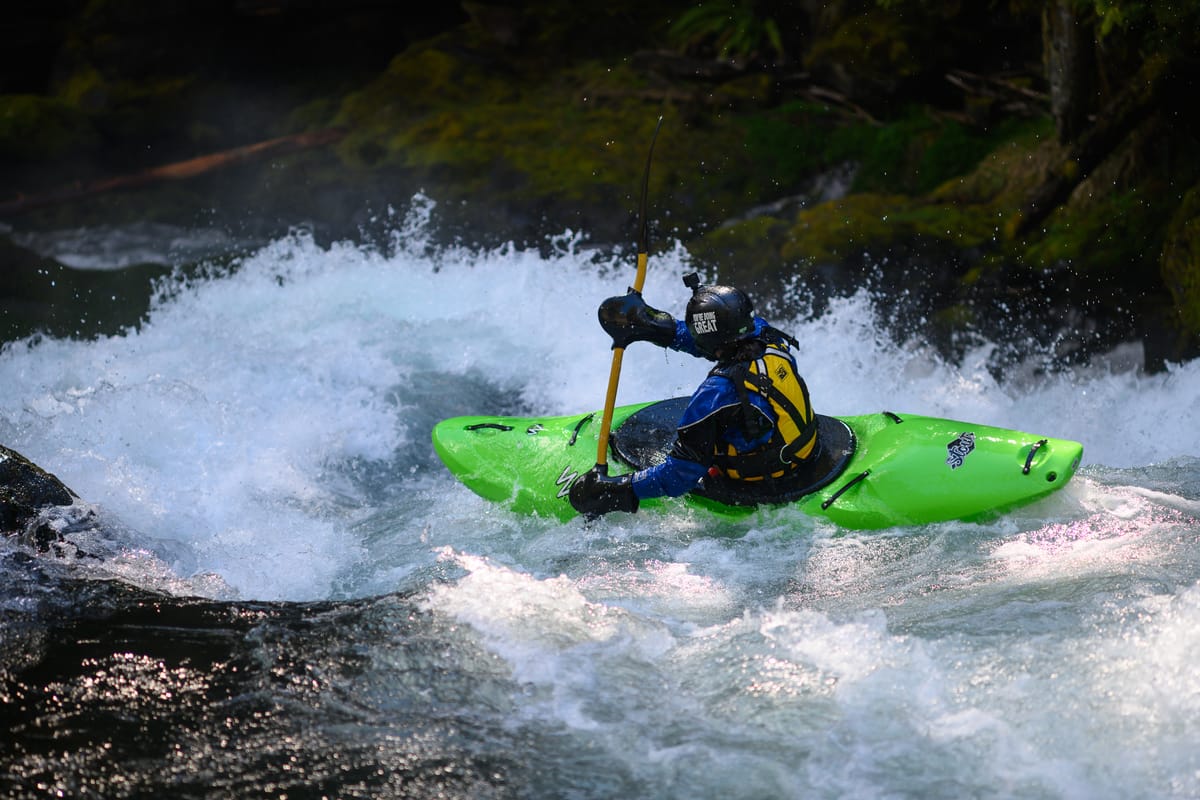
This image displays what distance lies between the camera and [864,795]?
3303 mm

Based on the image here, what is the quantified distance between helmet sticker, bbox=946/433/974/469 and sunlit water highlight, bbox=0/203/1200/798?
0.29 m

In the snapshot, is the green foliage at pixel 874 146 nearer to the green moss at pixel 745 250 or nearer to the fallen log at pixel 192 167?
the green moss at pixel 745 250

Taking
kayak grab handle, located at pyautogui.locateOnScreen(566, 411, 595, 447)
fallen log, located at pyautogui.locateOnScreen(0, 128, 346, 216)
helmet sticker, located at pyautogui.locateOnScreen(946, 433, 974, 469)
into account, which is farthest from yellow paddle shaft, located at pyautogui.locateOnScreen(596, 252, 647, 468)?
fallen log, located at pyautogui.locateOnScreen(0, 128, 346, 216)

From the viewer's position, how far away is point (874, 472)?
490 centimetres

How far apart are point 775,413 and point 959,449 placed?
34.9 inches

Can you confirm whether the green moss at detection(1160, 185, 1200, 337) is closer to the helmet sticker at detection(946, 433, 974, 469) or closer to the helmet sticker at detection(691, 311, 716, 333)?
the helmet sticker at detection(946, 433, 974, 469)

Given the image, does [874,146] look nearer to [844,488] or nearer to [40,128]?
[844,488]

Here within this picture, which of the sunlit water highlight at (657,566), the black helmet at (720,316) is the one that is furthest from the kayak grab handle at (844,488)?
the black helmet at (720,316)

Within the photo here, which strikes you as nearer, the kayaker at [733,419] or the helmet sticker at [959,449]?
the kayaker at [733,419]

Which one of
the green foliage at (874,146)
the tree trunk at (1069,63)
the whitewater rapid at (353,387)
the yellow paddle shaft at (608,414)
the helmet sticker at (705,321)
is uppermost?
the tree trunk at (1069,63)

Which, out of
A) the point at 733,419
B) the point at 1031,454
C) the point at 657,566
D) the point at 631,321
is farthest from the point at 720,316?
the point at 1031,454

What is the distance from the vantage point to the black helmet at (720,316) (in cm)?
465

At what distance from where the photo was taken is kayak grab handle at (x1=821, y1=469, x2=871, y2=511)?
190 inches

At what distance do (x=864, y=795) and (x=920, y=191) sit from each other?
6.95 m
